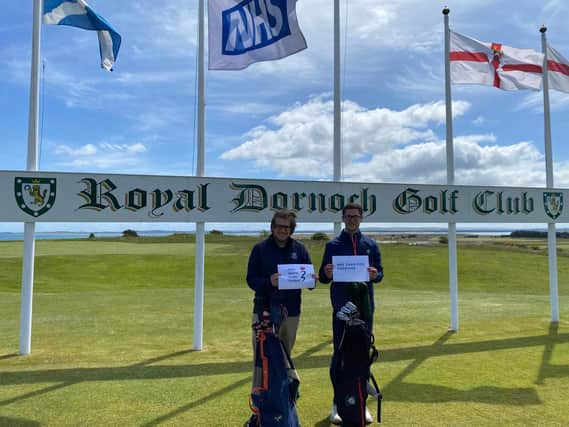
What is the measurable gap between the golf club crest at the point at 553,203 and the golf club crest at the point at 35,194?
347 inches

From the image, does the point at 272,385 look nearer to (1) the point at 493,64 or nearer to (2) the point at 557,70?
(1) the point at 493,64

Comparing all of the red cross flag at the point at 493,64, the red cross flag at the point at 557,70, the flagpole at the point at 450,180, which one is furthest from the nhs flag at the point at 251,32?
the red cross flag at the point at 557,70

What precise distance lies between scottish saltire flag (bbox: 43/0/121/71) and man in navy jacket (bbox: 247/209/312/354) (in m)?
4.52

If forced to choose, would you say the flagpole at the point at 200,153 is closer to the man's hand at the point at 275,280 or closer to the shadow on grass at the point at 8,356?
the shadow on grass at the point at 8,356

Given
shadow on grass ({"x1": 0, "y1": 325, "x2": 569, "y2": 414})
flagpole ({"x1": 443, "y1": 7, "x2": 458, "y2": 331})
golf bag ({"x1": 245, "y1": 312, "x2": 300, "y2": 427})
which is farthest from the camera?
flagpole ({"x1": 443, "y1": 7, "x2": 458, "y2": 331})

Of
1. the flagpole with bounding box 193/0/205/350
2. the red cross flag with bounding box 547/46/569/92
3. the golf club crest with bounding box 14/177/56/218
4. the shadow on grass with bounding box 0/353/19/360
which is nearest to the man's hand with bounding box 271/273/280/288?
the flagpole with bounding box 193/0/205/350

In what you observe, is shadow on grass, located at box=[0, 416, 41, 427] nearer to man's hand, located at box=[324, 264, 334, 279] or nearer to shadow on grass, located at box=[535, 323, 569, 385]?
man's hand, located at box=[324, 264, 334, 279]

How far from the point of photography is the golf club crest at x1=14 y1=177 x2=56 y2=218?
593 centimetres

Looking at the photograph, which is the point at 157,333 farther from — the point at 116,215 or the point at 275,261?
the point at 275,261

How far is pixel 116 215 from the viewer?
625 centimetres

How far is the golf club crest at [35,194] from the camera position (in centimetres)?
593

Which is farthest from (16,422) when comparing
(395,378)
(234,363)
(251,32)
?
(251,32)

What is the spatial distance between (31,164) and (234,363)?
3961 mm

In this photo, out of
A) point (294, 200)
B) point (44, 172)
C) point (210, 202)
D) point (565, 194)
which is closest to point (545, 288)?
point (565, 194)
